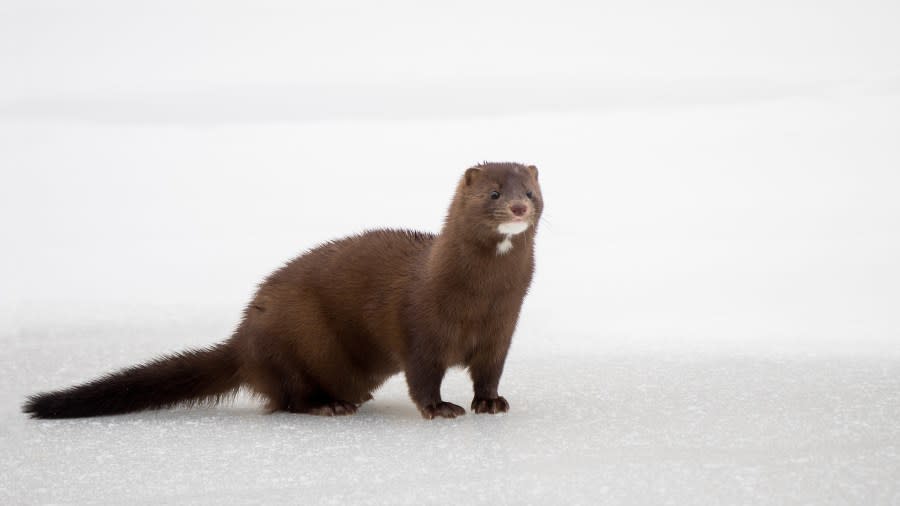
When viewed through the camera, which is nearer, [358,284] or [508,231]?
[508,231]

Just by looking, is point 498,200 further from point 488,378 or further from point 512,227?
point 488,378

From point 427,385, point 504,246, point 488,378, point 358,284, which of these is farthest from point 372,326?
point 504,246

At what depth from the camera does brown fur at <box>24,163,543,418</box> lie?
4.28m

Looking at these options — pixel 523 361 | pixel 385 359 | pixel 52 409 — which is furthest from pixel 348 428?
pixel 523 361

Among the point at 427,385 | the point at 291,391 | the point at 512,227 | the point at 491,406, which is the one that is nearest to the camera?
the point at 512,227

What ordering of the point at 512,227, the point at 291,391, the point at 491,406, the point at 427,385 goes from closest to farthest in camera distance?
the point at 512,227, the point at 427,385, the point at 491,406, the point at 291,391

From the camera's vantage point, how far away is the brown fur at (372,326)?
4277mm

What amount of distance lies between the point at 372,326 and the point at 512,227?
686 mm

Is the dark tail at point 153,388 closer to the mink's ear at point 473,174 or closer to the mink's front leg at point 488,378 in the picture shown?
the mink's front leg at point 488,378

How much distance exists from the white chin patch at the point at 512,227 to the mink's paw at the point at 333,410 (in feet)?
2.98

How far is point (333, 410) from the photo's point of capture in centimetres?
451

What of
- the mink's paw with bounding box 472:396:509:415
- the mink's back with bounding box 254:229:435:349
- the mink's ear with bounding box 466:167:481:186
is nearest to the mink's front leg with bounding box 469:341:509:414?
the mink's paw with bounding box 472:396:509:415

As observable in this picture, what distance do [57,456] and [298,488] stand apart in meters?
0.90

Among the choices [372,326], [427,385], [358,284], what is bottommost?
[427,385]
